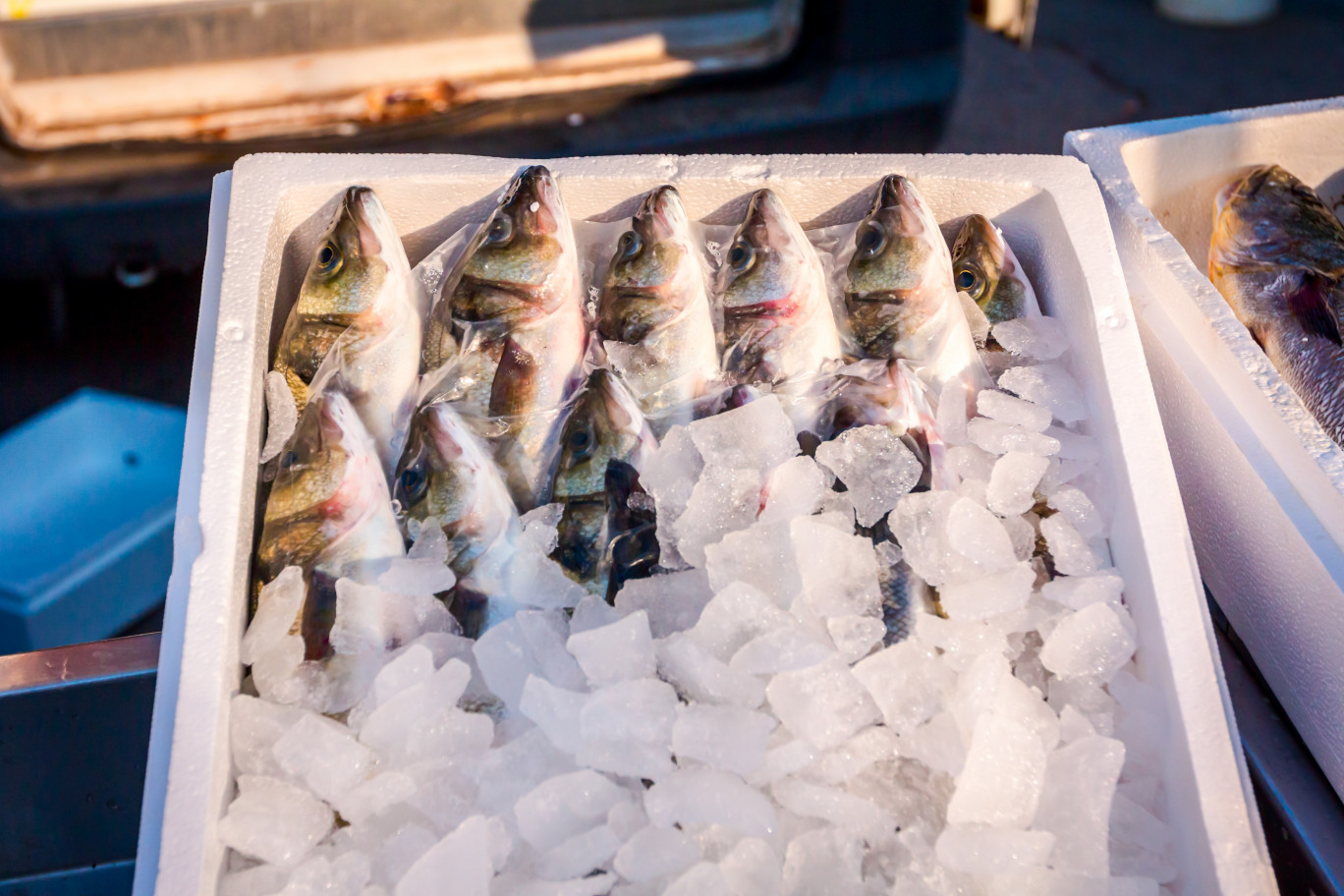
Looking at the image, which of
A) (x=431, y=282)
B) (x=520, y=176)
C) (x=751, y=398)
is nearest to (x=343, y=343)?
(x=431, y=282)

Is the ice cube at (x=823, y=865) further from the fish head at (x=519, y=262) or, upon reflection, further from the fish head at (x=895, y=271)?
the fish head at (x=519, y=262)

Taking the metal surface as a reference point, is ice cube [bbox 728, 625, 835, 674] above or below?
above

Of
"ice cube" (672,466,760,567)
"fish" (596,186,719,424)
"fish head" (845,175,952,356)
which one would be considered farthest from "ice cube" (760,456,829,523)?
"fish head" (845,175,952,356)

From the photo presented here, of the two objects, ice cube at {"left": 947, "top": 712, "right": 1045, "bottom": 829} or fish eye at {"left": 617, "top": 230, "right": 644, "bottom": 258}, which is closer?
ice cube at {"left": 947, "top": 712, "right": 1045, "bottom": 829}

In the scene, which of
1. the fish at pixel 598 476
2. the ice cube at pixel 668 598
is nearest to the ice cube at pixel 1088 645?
the ice cube at pixel 668 598

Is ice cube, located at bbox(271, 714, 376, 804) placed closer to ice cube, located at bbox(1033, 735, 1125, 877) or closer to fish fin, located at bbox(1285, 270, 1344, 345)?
ice cube, located at bbox(1033, 735, 1125, 877)

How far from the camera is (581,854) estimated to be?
3.58 feet

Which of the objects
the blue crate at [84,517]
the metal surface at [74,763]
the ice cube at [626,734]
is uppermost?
the ice cube at [626,734]

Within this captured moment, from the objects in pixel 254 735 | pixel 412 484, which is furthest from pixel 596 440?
pixel 254 735

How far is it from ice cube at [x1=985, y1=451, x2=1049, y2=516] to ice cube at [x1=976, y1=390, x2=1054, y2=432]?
8cm

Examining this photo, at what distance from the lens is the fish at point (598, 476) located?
136 cm

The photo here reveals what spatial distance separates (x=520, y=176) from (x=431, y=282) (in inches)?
10.3

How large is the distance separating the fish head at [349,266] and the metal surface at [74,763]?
641 millimetres

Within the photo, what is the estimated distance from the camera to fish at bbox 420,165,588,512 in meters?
1.51
